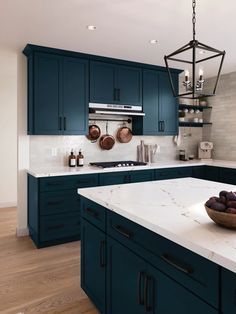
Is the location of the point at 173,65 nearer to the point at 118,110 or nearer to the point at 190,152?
the point at 118,110

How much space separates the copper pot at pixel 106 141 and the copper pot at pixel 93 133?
0.31ft

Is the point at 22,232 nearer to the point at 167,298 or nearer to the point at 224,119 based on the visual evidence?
the point at 167,298

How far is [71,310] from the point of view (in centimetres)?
211

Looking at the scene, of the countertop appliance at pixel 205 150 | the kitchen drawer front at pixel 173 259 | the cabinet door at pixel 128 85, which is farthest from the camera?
the countertop appliance at pixel 205 150

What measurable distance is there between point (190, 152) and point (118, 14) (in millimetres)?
3372

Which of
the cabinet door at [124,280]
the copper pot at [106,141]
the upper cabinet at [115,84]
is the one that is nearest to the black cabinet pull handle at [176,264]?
the cabinet door at [124,280]

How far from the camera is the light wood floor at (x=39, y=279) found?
85.0 inches

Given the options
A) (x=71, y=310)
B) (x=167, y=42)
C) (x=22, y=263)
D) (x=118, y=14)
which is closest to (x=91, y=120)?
(x=167, y=42)

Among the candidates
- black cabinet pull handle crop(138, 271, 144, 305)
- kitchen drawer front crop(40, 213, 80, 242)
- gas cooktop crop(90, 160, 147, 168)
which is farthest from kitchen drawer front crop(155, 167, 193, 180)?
black cabinet pull handle crop(138, 271, 144, 305)

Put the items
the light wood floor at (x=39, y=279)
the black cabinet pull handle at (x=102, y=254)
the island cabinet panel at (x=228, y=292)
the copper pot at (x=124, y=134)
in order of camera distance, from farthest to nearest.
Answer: the copper pot at (x=124, y=134) < the light wood floor at (x=39, y=279) < the black cabinet pull handle at (x=102, y=254) < the island cabinet panel at (x=228, y=292)

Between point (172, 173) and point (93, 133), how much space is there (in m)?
1.39

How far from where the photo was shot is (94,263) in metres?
1.98

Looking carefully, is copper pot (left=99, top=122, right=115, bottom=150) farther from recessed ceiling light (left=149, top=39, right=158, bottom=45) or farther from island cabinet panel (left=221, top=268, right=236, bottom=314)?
island cabinet panel (left=221, top=268, right=236, bottom=314)

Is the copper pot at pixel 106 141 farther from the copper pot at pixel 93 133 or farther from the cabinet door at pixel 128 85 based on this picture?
the cabinet door at pixel 128 85
